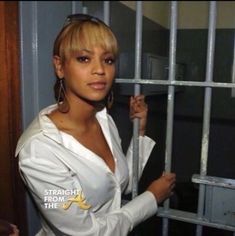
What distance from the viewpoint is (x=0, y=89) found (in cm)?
103

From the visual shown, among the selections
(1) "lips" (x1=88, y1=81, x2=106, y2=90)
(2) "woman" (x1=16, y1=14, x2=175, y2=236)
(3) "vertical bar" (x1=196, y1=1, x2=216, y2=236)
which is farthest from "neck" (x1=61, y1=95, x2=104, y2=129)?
(3) "vertical bar" (x1=196, y1=1, x2=216, y2=236)

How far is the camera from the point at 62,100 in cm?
102

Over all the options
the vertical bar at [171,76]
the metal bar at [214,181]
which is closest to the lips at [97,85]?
the vertical bar at [171,76]

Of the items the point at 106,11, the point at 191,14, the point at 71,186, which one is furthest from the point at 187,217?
the point at 191,14

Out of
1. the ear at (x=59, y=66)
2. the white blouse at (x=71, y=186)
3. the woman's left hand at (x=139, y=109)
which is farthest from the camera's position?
the woman's left hand at (x=139, y=109)

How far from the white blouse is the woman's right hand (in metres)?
0.03

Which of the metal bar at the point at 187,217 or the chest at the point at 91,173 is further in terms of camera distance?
the metal bar at the point at 187,217

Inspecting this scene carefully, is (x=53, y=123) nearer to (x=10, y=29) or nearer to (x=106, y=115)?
(x=106, y=115)

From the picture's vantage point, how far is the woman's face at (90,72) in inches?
35.0

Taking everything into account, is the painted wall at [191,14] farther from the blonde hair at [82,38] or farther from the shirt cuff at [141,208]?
the shirt cuff at [141,208]

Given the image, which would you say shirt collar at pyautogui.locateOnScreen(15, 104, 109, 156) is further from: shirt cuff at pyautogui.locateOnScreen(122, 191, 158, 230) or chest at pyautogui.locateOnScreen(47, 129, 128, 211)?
shirt cuff at pyautogui.locateOnScreen(122, 191, 158, 230)

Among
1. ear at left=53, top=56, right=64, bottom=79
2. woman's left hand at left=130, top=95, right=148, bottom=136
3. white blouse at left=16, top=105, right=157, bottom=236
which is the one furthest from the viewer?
→ woman's left hand at left=130, top=95, right=148, bottom=136

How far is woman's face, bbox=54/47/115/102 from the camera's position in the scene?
0.89 meters

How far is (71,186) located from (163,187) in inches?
14.5
